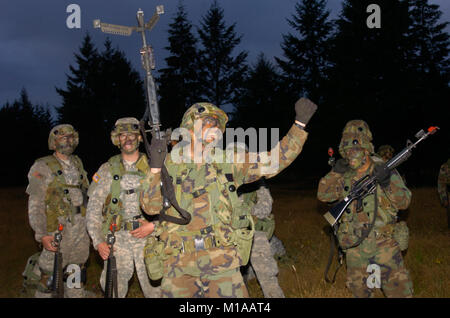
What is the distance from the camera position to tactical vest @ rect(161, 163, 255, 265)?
3.80m

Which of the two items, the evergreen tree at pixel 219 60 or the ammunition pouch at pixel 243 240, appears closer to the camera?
the ammunition pouch at pixel 243 240

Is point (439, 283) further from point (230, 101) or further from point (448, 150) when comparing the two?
point (230, 101)

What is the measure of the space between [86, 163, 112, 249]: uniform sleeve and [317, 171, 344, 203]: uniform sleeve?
2.87m

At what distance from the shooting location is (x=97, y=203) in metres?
5.06

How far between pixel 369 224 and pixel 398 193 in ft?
1.74

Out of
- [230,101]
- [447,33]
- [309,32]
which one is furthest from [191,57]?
[447,33]

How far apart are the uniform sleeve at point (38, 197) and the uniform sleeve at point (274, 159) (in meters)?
3.06

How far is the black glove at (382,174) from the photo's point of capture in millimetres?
5043

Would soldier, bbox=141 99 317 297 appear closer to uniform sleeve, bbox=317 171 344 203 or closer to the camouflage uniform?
the camouflage uniform

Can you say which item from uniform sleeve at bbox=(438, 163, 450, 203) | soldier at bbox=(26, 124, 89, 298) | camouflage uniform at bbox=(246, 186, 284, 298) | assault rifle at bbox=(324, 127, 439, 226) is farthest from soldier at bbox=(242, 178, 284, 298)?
uniform sleeve at bbox=(438, 163, 450, 203)

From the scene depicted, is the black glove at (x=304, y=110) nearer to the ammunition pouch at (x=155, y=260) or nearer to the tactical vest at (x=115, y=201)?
the ammunition pouch at (x=155, y=260)

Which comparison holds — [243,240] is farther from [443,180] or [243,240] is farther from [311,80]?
[311,80]

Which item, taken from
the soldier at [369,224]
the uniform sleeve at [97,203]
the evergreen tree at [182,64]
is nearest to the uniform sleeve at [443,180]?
the soldier at [369,224]

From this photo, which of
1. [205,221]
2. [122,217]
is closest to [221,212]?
[205,221]
